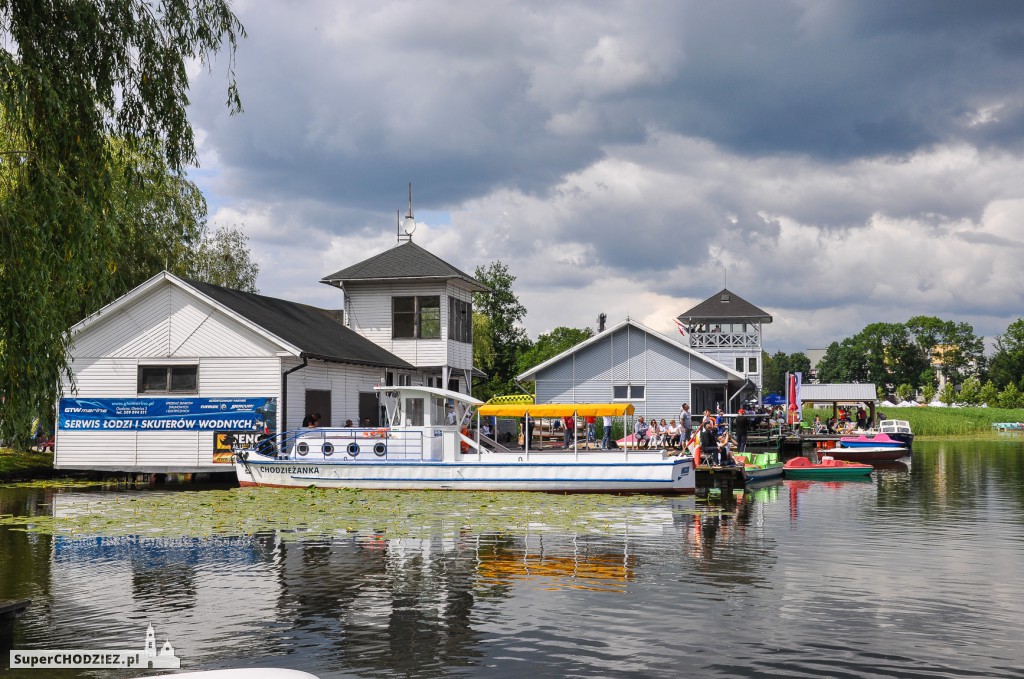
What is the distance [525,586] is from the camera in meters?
14.5

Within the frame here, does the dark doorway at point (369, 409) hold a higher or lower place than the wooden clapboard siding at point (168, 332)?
lower

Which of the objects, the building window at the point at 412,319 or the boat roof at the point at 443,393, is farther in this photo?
the building window at the point at 412,319

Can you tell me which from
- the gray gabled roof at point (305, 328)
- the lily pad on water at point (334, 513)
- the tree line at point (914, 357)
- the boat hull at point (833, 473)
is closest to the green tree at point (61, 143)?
the lily pad on water at point (334, 513)

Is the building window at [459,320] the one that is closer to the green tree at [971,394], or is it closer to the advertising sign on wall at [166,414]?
the advertising sign on wall at [166,414]

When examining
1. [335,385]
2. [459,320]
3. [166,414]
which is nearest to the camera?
[166,414]

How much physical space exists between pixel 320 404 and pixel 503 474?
9.19 m

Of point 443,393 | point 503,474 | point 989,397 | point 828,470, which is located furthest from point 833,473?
point 989,397

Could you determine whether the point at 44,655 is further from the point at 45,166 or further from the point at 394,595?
the point at 45,166

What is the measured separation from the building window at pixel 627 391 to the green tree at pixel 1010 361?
9845 centimetres

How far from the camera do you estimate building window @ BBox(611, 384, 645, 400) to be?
53.0m

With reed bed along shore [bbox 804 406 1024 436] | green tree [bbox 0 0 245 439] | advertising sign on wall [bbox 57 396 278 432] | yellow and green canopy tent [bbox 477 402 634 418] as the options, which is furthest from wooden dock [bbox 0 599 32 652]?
reed bed along shore [bbox 804 406 1024 436]

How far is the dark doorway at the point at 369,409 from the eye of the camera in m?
36.9

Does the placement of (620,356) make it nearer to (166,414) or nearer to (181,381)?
(181,381)
